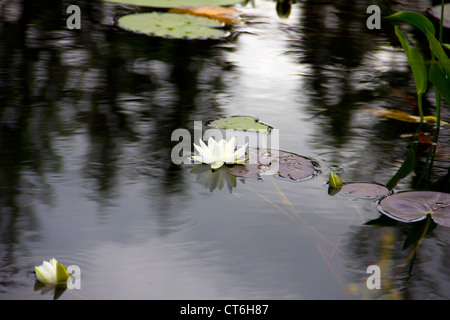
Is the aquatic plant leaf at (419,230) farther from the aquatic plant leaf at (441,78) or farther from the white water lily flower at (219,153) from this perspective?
the aquatic plant leaf at (441,78)

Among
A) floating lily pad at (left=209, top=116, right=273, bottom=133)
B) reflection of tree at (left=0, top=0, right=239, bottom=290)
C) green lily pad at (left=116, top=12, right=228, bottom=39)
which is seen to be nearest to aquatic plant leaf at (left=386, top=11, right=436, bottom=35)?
floating lily pad at (left=209, top=116, right=273, bottom=133)

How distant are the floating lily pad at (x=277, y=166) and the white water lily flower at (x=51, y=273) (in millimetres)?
582

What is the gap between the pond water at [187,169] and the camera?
1139 millimetres

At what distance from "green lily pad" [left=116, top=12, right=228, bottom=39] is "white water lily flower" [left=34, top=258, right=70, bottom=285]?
1.79 m

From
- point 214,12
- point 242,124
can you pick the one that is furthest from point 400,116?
point 214,12

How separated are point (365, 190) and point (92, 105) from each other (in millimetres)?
900

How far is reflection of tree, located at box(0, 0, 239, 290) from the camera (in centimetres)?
143

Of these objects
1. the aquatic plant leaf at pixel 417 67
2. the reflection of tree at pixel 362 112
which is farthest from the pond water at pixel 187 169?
the aquatic plant leaf at pixel 417 67

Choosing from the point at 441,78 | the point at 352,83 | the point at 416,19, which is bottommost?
the point at 352,83

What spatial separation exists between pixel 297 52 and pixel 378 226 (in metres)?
1.46

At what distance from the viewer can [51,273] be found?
42.0 inches

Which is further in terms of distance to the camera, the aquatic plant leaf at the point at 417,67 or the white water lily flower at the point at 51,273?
the aquatic plant leaf at the point at 417,67

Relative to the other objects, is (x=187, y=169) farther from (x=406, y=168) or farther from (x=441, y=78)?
(x=441, y=78)
